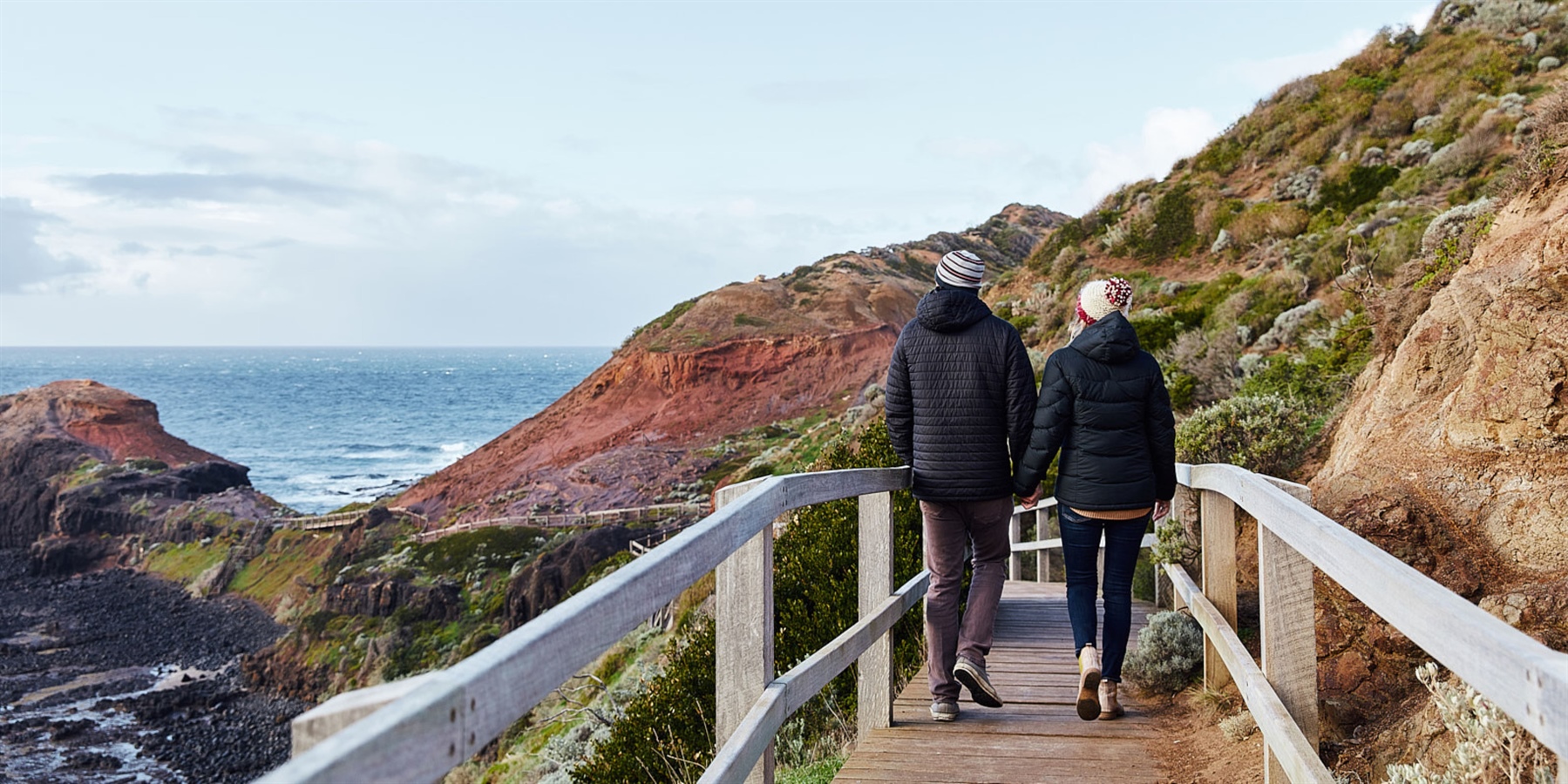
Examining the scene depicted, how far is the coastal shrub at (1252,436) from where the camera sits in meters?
6.76

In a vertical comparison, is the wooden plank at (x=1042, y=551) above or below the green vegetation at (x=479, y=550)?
above

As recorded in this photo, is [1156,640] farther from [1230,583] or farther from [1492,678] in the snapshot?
[1492,678]

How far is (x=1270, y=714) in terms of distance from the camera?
292 cm

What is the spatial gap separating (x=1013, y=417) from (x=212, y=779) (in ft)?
61.9

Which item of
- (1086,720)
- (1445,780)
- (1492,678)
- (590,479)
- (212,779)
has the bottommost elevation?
(212,779)

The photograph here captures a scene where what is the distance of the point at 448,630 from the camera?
78.9ft

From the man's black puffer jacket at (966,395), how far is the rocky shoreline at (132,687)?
18.4 m

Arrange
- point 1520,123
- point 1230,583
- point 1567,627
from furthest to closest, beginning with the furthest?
1. point 1520,123
2. point 1230,583
3. point 1567,627

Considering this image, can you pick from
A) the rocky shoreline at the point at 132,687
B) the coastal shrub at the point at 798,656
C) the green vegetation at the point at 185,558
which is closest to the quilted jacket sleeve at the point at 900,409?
the coastal shrub at the point at 798,656

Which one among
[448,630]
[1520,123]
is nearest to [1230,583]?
[1520,123]

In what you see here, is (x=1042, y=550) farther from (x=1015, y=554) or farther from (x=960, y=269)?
(x=960, y=269)

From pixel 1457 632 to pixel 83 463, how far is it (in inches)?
2012

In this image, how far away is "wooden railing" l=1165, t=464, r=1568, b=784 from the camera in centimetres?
133

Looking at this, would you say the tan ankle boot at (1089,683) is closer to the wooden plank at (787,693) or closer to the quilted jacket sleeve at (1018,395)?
the wooden plank at (787,693)
